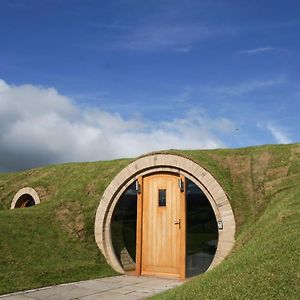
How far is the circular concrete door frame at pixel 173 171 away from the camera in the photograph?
11211mm

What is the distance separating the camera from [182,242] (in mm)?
12062

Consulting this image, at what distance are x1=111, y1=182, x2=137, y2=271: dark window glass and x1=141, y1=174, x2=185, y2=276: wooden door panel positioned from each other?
68 centimetres

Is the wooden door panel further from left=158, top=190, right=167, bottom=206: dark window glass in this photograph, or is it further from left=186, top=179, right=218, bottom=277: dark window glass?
left=186, top=179, right=218, bottom=277: dark window glass

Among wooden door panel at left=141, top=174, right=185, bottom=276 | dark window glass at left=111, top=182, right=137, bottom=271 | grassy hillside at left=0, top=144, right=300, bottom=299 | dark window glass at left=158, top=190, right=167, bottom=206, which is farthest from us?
dark window glass at left=111, top=182, right=137, bottom=271

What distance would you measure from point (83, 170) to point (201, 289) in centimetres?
1257

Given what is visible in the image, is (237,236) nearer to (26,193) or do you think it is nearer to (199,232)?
(199,232)

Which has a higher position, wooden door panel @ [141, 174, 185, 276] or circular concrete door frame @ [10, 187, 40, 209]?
circular concrete door frame @ [10, 187, 40, 209]

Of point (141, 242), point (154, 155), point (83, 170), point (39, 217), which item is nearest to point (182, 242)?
point (141, 242)

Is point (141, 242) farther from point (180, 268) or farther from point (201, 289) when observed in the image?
point (201, 289)

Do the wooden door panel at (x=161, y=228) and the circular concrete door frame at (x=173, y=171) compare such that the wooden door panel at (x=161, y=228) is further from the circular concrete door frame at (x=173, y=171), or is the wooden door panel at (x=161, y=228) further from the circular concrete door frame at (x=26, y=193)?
the circular concrete door frame at (x=26, y=193)

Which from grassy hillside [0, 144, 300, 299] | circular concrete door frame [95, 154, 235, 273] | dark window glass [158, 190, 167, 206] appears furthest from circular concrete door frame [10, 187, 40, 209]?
dark window glass [158, 190, 167, 206]

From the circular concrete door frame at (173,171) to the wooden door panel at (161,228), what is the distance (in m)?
0.43

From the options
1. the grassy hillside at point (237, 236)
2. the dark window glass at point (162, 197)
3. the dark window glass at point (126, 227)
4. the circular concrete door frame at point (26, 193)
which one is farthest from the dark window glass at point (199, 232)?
the circular concrete door frame at point (26, 193)

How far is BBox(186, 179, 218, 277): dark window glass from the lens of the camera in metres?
11.9
